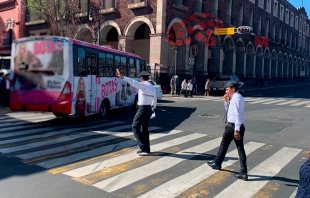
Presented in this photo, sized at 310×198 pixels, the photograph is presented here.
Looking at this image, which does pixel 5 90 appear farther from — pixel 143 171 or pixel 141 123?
pixel 143 171

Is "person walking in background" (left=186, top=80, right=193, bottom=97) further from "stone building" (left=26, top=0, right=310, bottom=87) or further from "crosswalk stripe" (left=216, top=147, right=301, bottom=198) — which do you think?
"crosswalk stripe" (left=216, top=147, right=301, bottom=198)

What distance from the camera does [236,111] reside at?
5633 mm

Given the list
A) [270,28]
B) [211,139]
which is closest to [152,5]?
[211,139]

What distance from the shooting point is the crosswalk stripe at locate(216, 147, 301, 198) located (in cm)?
507

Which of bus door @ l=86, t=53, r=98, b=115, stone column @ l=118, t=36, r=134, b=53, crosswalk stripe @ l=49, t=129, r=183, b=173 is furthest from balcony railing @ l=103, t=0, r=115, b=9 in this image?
crosswalk stripe @ l=49, t=129, r=183, b=173

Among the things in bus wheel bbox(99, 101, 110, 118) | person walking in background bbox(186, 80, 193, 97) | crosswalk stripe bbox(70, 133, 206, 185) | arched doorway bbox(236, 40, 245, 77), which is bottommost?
crosswalk stripe bbox(70, 133, 206, 185)

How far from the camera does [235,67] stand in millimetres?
41344

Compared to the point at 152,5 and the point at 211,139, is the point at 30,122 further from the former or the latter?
the point at 152,5

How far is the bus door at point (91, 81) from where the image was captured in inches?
460

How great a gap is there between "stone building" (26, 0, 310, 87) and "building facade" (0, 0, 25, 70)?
47.6 inches

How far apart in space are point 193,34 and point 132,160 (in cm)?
2700

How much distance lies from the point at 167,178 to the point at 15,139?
5.00m

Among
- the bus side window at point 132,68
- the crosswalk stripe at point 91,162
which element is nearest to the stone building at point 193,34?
the bus side window at point 132,68

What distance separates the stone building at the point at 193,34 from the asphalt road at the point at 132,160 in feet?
59.1
